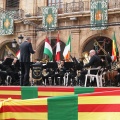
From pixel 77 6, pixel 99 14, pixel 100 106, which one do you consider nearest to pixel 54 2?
A: pixel 77 6

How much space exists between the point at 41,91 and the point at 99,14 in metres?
17.4

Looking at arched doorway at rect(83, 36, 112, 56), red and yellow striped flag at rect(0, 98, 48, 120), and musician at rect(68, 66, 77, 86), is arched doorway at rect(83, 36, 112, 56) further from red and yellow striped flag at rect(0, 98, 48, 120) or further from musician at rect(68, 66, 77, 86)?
red and yellow striped flag at rect(0, 98, 48, 120)

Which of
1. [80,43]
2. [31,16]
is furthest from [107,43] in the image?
[31,16]

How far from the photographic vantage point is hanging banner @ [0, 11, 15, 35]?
26139 millimetres

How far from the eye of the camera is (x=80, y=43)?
23.6 metres

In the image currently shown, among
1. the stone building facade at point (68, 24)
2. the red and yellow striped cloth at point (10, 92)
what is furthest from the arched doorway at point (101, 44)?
the red and yellow striped cloth at point (10, 92)

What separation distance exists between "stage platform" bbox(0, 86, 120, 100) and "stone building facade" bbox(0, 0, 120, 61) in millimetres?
16499

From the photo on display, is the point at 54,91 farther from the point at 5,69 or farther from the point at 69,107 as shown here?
the point at 5,69

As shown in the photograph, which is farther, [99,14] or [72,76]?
[99,14]

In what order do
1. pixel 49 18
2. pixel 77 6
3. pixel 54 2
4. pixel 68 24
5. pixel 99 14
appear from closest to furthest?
pixel 99 14 → pixel 77 6 → pixel 68 24 → pixel 49 18 → pixel 54 2

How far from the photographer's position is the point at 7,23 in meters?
26.3

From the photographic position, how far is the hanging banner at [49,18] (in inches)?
955

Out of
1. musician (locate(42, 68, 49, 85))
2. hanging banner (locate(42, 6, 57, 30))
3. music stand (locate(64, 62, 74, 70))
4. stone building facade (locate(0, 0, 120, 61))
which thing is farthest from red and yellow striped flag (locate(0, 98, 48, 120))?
hanging banner (locate(42, 6, 57, 30))

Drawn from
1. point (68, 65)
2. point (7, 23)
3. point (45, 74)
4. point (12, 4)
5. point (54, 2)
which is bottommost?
point (45, 74)
